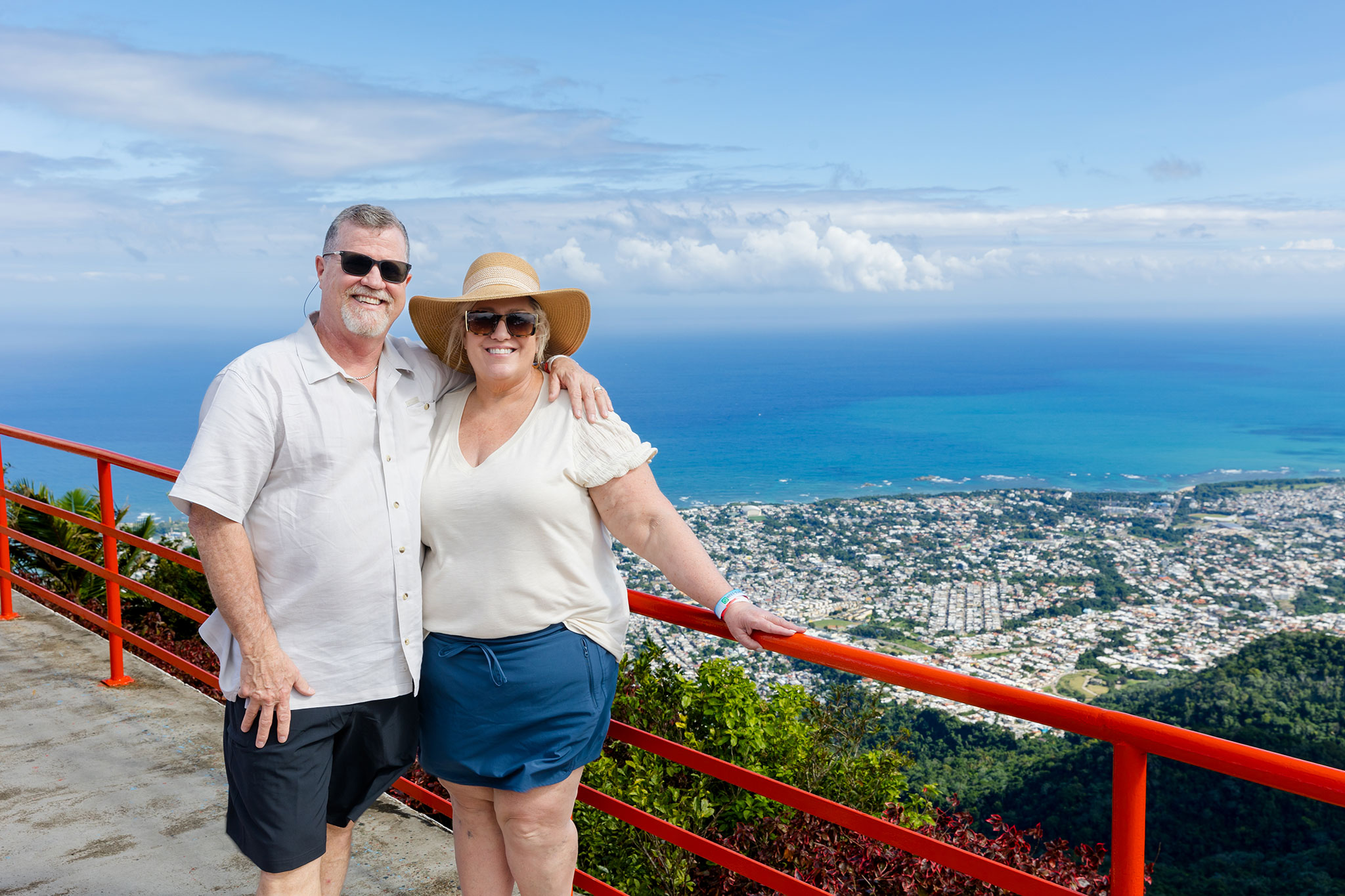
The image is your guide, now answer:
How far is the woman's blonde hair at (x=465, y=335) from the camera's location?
201cm

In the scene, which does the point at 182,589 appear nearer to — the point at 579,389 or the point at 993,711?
the point at 579,389

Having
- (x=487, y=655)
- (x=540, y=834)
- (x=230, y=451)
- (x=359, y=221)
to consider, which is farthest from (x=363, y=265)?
(x=540, y=834)

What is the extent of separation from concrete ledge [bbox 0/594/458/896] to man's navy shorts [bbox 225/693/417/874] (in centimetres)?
94

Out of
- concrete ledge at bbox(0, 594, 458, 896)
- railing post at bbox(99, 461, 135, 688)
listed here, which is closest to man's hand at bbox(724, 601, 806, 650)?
concrete ledge at bbox(0, 594, 458, 896)

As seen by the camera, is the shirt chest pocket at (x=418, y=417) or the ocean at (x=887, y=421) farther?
the ocean at (x=887, y=421)

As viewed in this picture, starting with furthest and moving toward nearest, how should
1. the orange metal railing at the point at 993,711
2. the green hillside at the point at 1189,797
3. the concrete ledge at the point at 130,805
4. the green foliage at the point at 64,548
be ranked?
the green hillside at the point at 1189,797 < the green foliage at the point at 64,548 < the concrete ledge at the point at 130,805 < the orange metal railing at the point at 993,711

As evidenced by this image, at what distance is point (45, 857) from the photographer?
9.22 feet

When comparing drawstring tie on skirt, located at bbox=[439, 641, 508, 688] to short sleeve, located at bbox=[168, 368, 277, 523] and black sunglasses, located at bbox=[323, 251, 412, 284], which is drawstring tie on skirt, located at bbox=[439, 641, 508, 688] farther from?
black sunglasses, located at bbox=[323, 251, 412, 284]

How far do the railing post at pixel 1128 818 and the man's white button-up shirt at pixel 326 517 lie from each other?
4.30 ft

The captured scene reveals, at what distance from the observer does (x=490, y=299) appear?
6.35 ft

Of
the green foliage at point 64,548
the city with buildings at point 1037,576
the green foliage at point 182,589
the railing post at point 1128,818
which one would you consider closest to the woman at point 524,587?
the railing post at point 1128,818

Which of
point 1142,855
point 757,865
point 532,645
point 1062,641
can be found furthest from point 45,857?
point 1062,641

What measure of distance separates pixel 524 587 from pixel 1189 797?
55.3 ft

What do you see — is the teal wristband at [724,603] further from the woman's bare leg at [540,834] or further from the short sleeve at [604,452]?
the woman's bare leg at [540,834]
